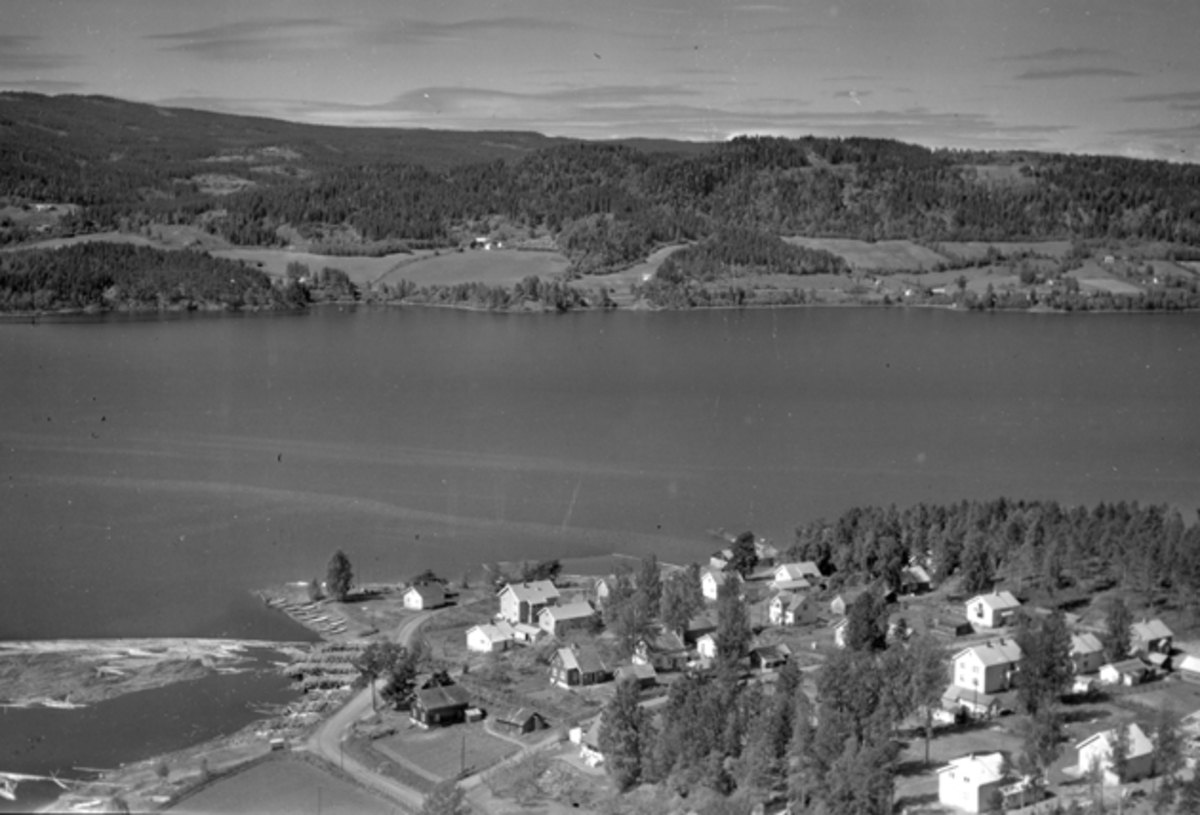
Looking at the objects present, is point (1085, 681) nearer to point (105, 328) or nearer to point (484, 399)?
point (484, 399)

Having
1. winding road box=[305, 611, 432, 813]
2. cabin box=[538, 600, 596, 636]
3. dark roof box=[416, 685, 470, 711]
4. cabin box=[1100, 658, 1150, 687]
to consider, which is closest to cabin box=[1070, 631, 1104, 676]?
cabin box=[1100, 658, 1150, 687]

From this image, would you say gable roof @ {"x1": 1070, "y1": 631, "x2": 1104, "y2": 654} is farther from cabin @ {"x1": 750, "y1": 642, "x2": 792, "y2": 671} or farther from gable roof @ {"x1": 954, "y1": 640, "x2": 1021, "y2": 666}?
cabin @ {"x1": 750, "y1": 642, "x2": 792, "y2": 671}

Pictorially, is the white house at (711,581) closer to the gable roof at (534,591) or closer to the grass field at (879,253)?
the gable roof at (534,591)

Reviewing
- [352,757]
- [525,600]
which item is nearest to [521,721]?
[352,757]

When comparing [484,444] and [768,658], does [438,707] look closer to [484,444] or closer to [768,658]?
[768,658]

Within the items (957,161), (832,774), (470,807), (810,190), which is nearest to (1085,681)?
(832,774)

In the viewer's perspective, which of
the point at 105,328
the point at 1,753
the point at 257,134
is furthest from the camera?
the point at 257,134

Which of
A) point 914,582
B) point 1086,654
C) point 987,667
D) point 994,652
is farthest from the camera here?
point 914,582
